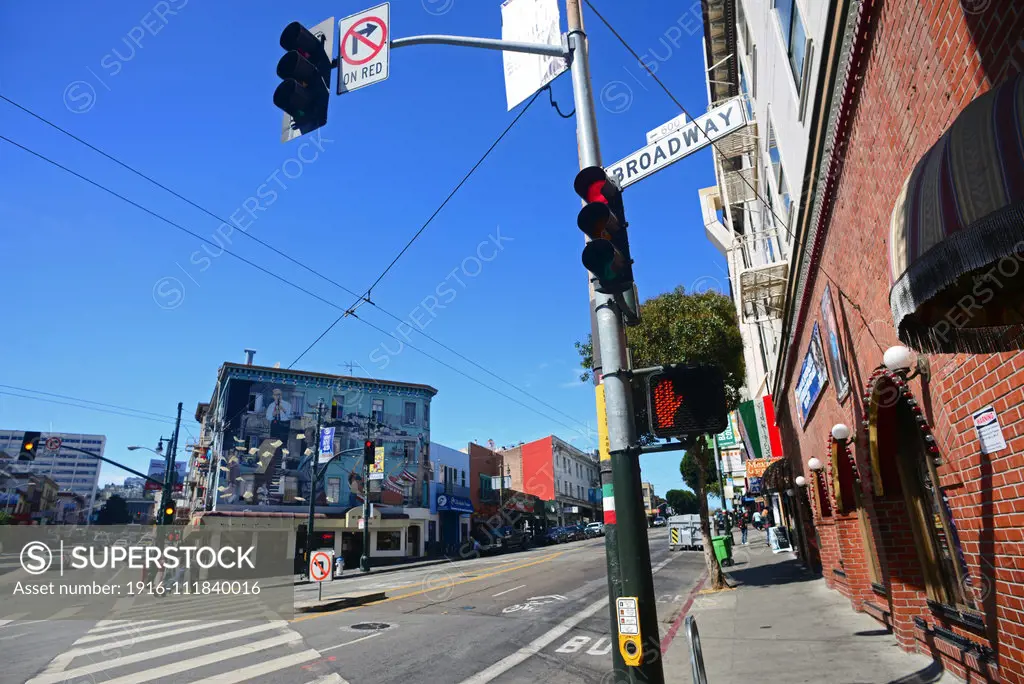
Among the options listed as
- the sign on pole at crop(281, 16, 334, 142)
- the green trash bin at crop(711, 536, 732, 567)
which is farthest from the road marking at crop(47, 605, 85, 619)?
the green trash bin at crop(711, 536, 732, 567)

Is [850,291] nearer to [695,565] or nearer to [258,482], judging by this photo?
[695,565]

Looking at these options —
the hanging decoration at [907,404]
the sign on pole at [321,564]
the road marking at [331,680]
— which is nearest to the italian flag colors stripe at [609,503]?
the hanging decoration at [907,404]

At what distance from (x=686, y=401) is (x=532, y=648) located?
304 inches

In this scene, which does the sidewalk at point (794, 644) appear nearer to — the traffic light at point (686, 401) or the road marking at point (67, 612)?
the traffic light at point (686, 401)

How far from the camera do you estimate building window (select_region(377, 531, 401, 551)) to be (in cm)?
4147

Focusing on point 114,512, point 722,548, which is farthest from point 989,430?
point 114,512

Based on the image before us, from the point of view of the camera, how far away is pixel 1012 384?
3.85m

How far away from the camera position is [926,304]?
291 cm

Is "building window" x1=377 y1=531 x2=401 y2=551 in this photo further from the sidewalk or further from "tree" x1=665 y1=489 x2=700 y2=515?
"tree" x1=665 y1=489 x2=700 y2=515

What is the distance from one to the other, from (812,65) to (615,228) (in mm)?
5512

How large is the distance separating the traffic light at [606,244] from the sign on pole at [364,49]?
2.87 meters

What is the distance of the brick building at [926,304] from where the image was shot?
2.50 metres

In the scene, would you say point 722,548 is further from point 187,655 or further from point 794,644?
point 187,655

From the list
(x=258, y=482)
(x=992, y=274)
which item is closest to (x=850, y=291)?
(x=992, y=274)
